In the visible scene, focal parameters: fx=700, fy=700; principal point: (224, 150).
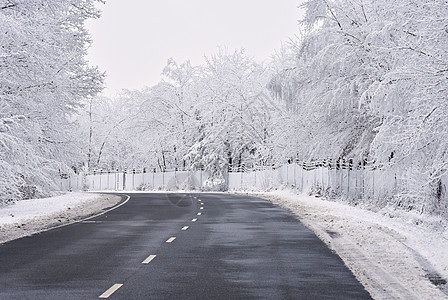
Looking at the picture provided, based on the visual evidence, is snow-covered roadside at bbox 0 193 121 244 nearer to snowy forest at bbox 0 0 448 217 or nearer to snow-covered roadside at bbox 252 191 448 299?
snowy forest at bbox 0 0 448 217

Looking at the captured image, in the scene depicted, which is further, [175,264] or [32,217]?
[32,217]

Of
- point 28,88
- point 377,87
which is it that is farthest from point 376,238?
point 28,88

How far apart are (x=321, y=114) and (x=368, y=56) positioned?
15.5 feet

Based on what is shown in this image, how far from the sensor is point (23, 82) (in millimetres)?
26266

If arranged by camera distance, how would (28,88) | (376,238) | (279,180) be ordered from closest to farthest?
(376,238)
(28,88)
(279,180)

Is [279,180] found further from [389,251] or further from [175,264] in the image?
[175,264]

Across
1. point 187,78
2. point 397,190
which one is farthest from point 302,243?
point 187,78

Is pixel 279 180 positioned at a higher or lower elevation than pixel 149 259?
higher

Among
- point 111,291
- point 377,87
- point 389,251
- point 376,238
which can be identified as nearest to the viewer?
point 111,291

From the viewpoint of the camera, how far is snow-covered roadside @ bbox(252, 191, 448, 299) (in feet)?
33.1

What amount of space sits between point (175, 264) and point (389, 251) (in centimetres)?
464

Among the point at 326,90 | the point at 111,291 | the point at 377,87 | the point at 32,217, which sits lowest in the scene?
the point at 111,291

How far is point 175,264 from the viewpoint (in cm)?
1253

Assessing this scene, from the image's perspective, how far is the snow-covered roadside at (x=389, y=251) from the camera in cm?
1009
